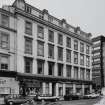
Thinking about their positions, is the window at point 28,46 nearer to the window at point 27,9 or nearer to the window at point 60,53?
the window at point 27,9

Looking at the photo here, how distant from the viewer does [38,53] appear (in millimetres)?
40688

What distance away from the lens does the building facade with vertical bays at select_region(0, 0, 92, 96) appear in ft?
115

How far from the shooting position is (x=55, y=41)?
4522 cm

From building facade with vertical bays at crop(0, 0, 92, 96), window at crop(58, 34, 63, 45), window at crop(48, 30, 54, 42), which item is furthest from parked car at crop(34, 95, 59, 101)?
window at crop(58, 34, 63, 45)

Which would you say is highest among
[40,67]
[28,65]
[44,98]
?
[28,65]

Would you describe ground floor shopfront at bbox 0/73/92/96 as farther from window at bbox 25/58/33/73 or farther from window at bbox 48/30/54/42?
window at bbox 48/30/54/42

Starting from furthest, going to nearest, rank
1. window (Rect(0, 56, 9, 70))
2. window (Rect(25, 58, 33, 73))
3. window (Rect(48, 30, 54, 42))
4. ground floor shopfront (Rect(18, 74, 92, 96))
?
window (Rect(48, 30, 54, 42)), window (Rect(25, 58, 33, 73)), ground floor shopfront (Rect(18, 74, 92, 96)), window (Rect(0, 56, 9, 70))

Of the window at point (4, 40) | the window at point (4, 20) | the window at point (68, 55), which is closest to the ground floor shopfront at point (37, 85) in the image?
the window at point (68, 55)

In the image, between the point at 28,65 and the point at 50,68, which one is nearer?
the point at 28,65

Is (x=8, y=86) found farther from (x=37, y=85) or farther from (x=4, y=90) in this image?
(x=37, y=85)

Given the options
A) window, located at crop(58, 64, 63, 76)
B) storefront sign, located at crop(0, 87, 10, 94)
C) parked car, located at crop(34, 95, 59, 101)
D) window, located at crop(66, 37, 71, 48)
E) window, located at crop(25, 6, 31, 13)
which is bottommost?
parked car, located at crop(34, 95, 59, 101)

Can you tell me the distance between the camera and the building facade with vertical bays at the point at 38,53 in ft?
115

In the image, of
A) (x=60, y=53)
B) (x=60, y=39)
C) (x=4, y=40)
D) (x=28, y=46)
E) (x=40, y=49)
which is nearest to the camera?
(x=4, y=40)

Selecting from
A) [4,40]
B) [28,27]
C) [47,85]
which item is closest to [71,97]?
[47,85]
